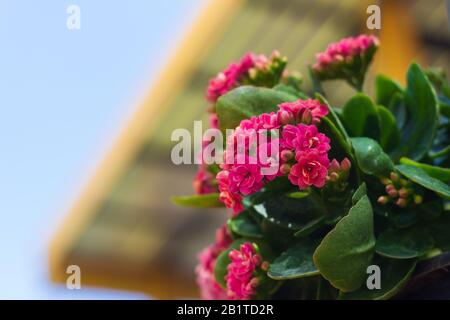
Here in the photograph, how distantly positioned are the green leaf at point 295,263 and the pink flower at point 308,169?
0.06 metres

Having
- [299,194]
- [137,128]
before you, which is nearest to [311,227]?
[299,194]

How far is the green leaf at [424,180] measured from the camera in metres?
0.55

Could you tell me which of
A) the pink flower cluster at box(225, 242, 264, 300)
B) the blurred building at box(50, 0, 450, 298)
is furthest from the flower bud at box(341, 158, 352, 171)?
the blurred building at box(50, 0, 450, 298)

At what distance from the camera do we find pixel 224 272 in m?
0.68

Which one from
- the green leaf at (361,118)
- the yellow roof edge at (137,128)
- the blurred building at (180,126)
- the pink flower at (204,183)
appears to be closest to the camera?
the green leaf at (361,118)

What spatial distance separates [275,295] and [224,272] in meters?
0.06

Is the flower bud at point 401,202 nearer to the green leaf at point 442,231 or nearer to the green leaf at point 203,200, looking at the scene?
the green leaf at point 442,231

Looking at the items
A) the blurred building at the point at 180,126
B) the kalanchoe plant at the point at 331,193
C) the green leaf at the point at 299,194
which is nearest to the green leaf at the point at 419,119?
the kalanchoe plant at the point at 331,193

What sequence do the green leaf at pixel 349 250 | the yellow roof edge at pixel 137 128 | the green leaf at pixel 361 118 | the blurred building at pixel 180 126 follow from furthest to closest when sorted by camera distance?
the blurred building at pixel 180 126
the yellow roof edge at pixel 137 128
the green leaf at pixel 361 118
the green leaf at pixel 349 250

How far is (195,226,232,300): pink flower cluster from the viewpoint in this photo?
74 cm

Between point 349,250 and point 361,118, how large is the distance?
0.53 feet

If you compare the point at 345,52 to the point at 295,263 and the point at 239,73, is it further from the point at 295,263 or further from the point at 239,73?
the point at 295,263

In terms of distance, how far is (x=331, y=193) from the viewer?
594 millimetres
